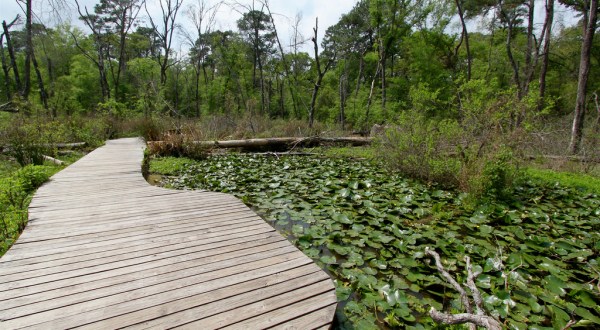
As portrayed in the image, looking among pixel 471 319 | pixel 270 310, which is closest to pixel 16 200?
pixel 270 310

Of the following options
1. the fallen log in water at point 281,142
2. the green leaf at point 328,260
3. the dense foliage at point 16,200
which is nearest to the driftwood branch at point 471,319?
the green leaf at point 328,260

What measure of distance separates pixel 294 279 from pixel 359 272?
682 mm

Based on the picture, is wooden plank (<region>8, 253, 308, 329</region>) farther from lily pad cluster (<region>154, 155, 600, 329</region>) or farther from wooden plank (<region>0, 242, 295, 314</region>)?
lily pad cluster (<region>154, 155, 600, 329</region>)

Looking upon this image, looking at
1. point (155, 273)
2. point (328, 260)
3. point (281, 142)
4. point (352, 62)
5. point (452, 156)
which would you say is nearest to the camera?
point (155, 273)

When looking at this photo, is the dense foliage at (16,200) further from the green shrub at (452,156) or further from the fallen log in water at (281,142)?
the green shrub at (452,156)

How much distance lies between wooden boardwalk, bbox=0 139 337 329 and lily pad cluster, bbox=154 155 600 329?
0.43 meters

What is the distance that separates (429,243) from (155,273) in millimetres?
2514

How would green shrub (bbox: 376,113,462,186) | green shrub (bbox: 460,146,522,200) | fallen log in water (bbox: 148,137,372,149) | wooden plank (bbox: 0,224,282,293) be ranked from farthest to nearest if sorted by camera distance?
fallen log in water (bbox: 148,137,372,149) < green shrub (bbox: 376,113,462,186) < green shrub (bbox: 460,146,522,200) < wooden plank (bbox: 0,224,282,293)

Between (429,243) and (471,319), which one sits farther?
(429,243)

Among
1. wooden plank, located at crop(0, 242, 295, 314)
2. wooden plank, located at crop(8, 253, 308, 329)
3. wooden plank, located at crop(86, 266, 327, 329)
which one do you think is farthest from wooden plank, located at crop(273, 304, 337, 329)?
wooden plank, located at crop(0, 242, 295, 314)

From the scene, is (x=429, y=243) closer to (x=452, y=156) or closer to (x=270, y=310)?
(x=270, y=310)

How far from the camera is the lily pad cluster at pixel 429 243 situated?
6.00 feet

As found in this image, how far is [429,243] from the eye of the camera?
273 cm

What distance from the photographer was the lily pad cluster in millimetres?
1828
